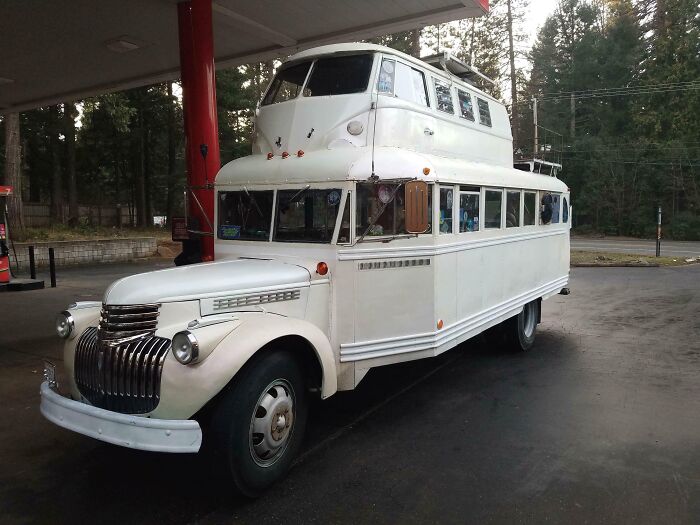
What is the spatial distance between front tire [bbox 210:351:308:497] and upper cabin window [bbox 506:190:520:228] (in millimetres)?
3792

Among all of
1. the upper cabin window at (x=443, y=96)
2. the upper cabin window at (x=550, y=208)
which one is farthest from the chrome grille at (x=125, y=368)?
the upper cabin window at (x=550, y=208)

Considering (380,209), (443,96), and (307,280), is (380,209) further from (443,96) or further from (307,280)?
(443,96)

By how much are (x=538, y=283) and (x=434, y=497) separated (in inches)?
195

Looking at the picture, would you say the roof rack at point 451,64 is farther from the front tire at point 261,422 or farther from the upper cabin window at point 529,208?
the front tire at point 261,422

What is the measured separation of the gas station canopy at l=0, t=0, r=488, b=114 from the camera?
9586 millimetres

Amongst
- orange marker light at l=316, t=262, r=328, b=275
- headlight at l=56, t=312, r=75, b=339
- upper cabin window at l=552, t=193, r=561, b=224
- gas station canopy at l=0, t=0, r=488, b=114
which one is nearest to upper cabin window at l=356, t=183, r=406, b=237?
orange marker light at l=316, t=262, r=328, b=275

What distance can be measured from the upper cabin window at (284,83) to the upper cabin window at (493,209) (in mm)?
2411

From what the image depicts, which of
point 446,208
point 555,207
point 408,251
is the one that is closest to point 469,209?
point 446,208

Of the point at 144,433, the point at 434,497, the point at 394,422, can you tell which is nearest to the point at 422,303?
the point at 394,422

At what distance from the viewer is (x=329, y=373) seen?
4219mm

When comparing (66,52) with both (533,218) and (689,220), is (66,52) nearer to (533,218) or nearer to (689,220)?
(533,218)

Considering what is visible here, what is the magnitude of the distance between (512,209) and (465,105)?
4.69 feet

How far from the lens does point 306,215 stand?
474cm

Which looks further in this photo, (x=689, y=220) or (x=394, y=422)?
(x=689, y=220)
